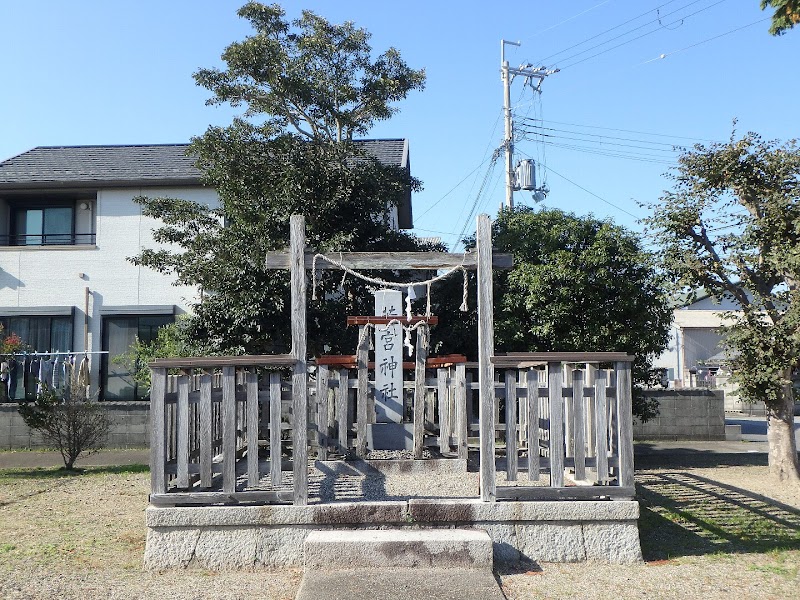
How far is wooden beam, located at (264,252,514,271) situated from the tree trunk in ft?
18.8

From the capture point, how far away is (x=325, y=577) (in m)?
5.31

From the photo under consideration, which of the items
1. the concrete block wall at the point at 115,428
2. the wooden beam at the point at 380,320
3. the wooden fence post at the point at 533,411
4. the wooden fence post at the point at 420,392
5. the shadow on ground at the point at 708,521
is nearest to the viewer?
the wooden fence post at the point at 533,411

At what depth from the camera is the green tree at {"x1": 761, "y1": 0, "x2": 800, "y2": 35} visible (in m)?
7.25

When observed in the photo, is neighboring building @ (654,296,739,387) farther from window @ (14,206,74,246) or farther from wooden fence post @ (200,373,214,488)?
wooden fence post @ (200,373,214,488)

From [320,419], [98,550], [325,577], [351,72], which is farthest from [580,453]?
[351,72]

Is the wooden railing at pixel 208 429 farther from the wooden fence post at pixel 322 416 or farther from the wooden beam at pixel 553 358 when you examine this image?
the wooden fence post at pixel 322 416

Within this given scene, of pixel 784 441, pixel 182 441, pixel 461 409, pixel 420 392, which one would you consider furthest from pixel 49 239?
pixel 784 441

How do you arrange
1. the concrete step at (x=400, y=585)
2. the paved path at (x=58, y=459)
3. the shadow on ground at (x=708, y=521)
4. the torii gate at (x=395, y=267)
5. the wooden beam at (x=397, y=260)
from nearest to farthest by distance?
1. the concrete step at (x=400, y=585)
2. the torii gate at (x=395, y=267)
3. the wooden beam at (x=397, y=260)
4. the shadow on ground at (x=708, y=521)
5. the paved path at (x=58, y=459)

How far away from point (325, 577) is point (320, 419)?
3068 millimetres

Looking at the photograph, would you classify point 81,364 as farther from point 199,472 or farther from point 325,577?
point 325,577

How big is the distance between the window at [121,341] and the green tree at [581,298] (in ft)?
27.9

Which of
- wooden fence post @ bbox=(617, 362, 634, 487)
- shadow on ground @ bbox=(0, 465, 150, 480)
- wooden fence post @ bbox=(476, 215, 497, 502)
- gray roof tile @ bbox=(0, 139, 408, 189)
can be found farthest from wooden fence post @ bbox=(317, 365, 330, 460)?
gray roof tile @ bbox=(0, 139, 408, 189)

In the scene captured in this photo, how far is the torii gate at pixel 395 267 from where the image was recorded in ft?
19.7

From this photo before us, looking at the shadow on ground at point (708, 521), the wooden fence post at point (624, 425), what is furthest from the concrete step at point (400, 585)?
the shadow on ground at point (708, 521)
